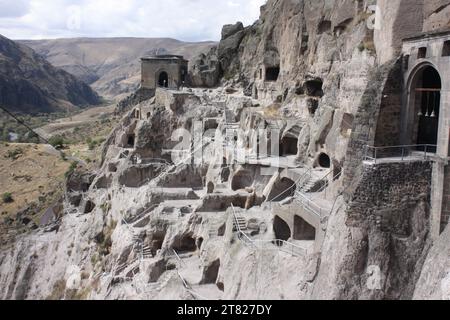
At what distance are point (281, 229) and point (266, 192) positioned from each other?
4996mm

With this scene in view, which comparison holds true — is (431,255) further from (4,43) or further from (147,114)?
(4,43)

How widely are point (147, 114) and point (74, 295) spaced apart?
19809mm

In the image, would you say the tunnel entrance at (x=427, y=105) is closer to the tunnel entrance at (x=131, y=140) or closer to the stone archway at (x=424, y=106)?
the stone archway at (x=424, y=106)

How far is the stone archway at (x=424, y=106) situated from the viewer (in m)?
16.9

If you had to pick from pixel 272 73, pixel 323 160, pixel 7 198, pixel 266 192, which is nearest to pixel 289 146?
pixel 323 160

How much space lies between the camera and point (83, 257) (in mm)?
34219

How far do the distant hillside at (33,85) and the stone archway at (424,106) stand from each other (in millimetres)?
128856

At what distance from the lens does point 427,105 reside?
17.3 meters

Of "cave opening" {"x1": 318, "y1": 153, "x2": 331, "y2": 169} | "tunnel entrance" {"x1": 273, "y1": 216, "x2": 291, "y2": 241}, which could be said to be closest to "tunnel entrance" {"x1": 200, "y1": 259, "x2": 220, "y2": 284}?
"tunnel entrance" {"x1": 273, "y1": 216, "x2": 291, "y2": 241}

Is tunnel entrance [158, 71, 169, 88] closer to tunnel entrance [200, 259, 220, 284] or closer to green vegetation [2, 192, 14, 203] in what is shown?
green vegetation [2, 192, 14, 203]

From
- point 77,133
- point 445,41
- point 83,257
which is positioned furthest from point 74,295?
point 77,133

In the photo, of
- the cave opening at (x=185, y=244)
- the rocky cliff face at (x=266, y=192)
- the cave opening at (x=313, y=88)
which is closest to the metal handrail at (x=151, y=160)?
the rocky cliff face at (x=266, y=192)

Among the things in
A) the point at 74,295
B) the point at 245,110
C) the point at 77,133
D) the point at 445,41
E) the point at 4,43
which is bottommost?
the point at 74,295

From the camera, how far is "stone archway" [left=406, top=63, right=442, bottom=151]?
1694cm
